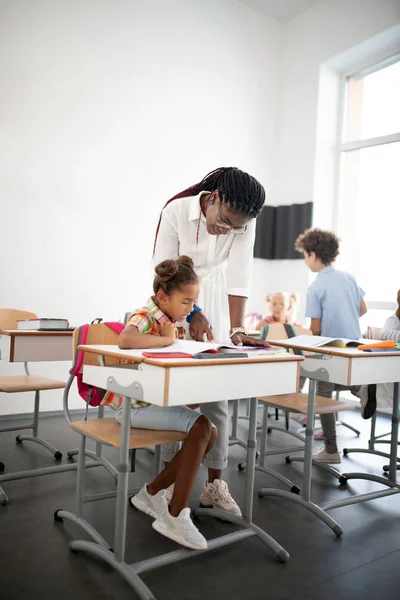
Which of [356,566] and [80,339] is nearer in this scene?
[356,566]

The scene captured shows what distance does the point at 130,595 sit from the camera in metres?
1.60

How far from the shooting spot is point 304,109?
210 inches

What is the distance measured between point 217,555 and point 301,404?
3.31ft

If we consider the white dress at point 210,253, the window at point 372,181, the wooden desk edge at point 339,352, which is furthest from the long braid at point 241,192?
the window at point 372,181

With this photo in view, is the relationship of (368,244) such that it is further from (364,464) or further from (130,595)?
(130,595)

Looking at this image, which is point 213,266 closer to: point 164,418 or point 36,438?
point 164,418

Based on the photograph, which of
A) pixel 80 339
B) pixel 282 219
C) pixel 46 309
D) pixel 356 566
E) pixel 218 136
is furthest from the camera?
pixel 282 219

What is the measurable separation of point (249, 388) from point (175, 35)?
3976 millimetres

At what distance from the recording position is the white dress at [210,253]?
2.20m

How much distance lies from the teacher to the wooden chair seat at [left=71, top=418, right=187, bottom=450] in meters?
0.32

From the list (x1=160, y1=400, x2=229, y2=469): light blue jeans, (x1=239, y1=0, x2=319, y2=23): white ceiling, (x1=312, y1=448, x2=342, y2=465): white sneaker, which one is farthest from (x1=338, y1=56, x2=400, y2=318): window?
(x1=160, y1=400, x2=229, y2=469): light blue jeans

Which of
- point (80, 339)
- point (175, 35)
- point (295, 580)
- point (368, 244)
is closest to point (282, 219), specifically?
point (368, 244)

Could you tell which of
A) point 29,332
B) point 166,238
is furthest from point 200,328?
point 29,332

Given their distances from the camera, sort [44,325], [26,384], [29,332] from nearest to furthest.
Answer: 1. [29,332]
2. [44,325]
3. [26,384]
